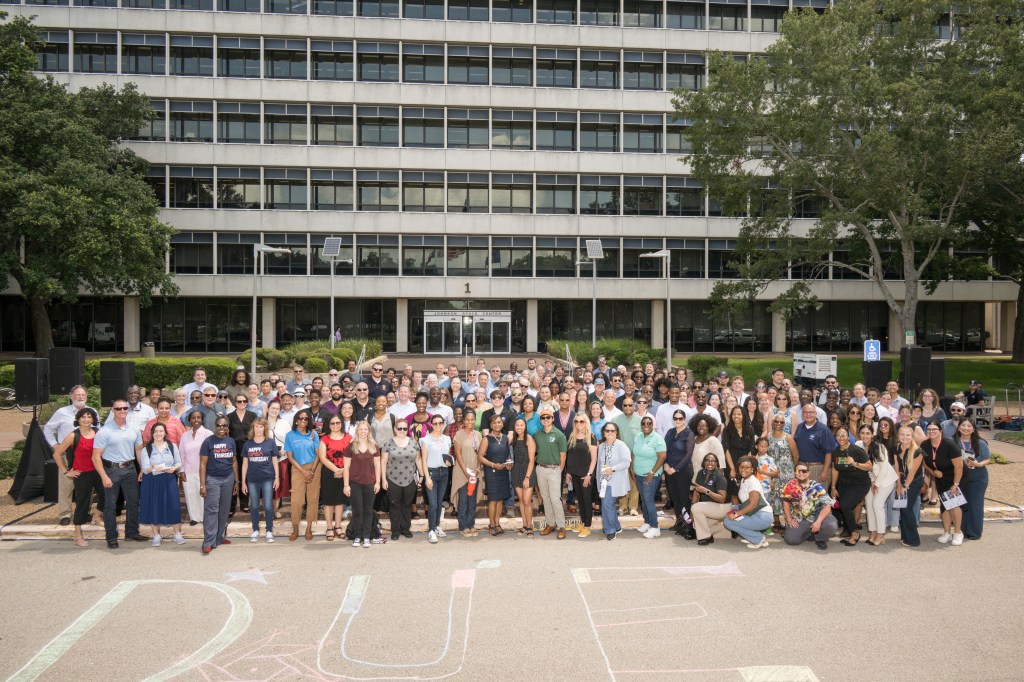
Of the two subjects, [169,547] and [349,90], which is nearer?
[169,547]

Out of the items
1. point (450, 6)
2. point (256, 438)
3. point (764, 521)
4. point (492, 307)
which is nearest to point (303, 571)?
point (256, 438)

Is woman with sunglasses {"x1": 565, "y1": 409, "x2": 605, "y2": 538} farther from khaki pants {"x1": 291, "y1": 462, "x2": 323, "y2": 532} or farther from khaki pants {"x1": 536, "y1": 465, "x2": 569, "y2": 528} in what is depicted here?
khaki pants {"x1": 291, "y1": 462, "x2": 323, "y2": 532}

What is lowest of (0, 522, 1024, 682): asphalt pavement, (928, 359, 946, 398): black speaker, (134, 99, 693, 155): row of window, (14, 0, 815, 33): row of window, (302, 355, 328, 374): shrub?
(0, 522, 1024, 682): asphalt pavement

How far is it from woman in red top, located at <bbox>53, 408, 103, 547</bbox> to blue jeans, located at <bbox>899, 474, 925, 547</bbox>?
10.8 m

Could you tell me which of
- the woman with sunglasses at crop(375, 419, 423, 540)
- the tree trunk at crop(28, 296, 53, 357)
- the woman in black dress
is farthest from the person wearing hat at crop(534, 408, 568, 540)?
the tree trunk at crop(28, 296, 53, 357)

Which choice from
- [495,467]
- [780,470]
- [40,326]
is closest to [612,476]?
→ [495,467]

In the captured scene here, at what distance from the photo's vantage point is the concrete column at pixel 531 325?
45031 millimetres

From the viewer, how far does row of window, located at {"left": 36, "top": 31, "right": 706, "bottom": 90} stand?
41219mm

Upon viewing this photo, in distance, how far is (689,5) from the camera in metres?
44.4

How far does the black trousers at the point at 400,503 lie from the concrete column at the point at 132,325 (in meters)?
38.3

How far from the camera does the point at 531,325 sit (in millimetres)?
45125

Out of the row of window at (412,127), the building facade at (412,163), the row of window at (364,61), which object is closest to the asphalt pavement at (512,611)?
the building facade at (412,163)

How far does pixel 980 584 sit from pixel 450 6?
139 feet

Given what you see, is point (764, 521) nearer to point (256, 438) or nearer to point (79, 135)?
point (256, 438)
